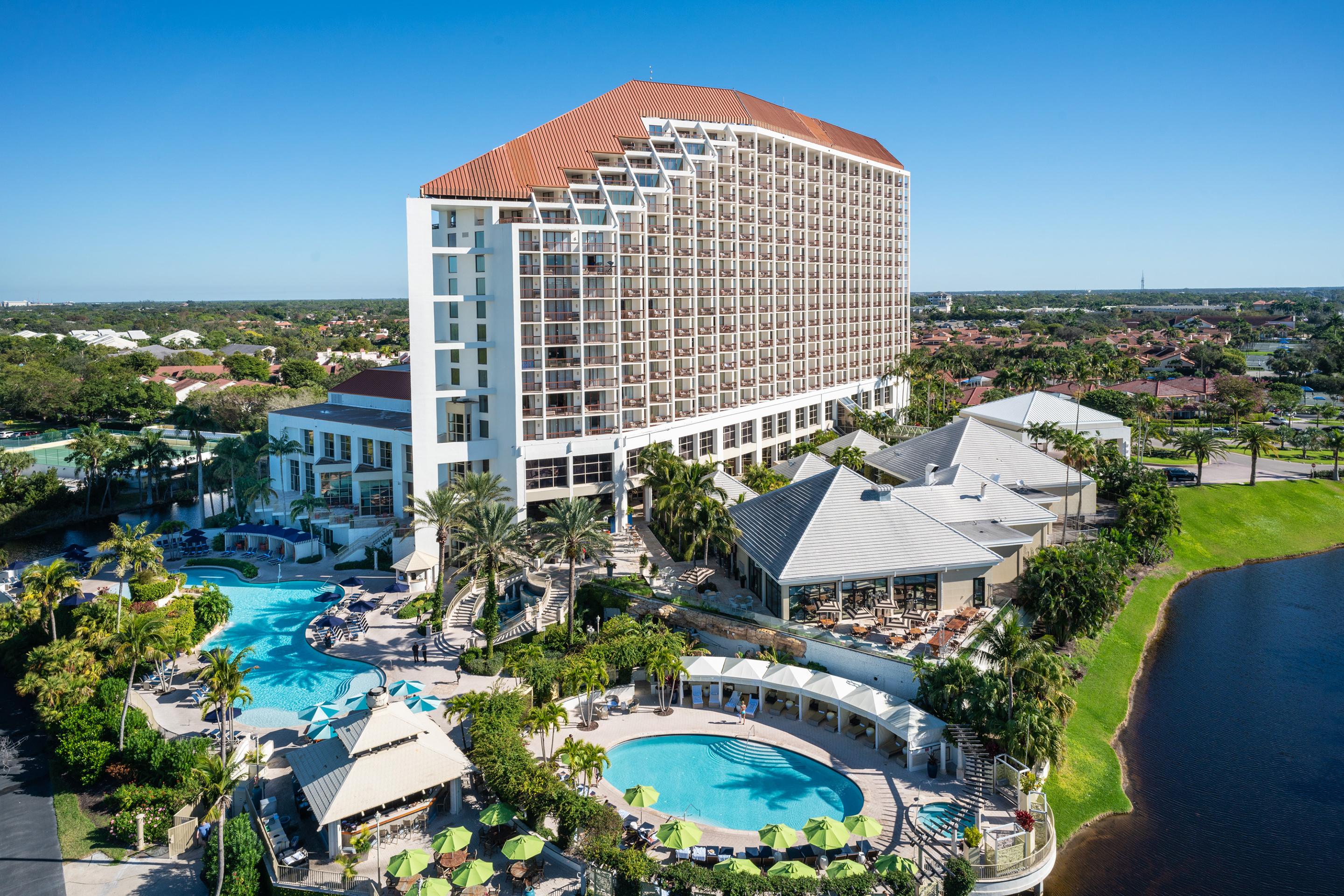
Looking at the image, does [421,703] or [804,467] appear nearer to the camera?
[421,703]

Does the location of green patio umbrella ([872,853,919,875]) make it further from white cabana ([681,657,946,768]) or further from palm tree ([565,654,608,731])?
palm tree ([565,654,608,731])

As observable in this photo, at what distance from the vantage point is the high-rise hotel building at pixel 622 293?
61.7m

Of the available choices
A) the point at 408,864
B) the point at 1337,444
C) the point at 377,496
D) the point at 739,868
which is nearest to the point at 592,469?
the point at 377,496

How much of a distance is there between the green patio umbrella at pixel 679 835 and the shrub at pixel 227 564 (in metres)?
42.8

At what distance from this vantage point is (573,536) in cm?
4469

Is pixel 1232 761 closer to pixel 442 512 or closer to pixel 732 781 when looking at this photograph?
pixel 732 781

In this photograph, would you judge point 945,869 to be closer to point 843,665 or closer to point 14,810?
point 843,665

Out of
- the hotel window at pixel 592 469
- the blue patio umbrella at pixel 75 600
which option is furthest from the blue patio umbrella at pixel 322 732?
the hotel window at pixel 592 469

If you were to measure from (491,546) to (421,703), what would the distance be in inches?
395

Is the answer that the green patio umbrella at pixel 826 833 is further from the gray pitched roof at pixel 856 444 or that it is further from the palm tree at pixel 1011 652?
the gray pitched roof at pixel 856 444

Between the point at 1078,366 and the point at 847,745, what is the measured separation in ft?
266

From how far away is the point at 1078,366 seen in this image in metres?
104

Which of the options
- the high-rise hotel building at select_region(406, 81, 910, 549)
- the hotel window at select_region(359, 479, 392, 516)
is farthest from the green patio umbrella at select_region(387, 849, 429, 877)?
the hotel window at select_region(359, 479, 392, 516)

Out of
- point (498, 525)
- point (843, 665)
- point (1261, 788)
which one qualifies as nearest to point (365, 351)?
point (498, 525)
